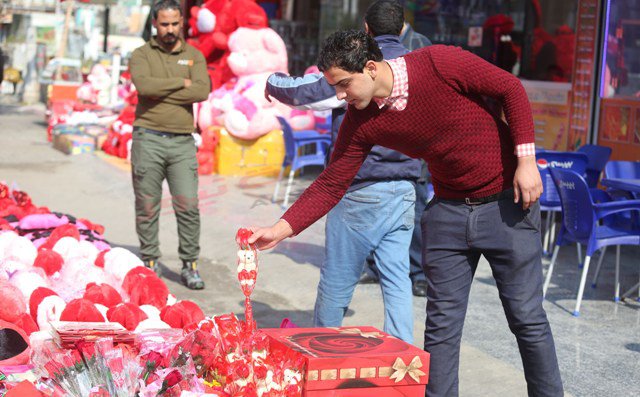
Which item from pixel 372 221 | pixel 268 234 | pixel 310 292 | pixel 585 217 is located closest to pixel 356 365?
pixel 268 234

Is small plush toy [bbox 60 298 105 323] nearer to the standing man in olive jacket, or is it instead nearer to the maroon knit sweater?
the maroon knit sweater

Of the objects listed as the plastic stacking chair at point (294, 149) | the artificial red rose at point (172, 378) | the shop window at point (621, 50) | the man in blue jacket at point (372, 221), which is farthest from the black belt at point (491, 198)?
the plastic stacking chair at point (294, 149)

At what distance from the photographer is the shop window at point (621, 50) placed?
9570 mm

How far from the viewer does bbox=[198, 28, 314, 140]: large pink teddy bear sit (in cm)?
1210

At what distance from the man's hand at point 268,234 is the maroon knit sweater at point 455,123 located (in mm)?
409

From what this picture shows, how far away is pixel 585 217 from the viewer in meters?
6.40

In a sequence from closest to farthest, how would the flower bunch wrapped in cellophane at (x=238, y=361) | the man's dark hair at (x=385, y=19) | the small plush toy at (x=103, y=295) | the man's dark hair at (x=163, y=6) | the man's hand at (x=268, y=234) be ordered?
the flower bunch wrapped in cellophane at (x=238, y=361) < the man's hand at (x=268, y=234) < the small plush toy at (x=103, y=295) < the man's dark hair at (x=385, y=19) < the man's dark hair at (x=163, y=6)

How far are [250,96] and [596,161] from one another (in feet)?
16.7

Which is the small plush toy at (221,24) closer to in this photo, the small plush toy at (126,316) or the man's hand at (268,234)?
the small plush toy at (126,316)

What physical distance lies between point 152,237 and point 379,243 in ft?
9.02

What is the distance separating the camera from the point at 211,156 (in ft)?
40.7

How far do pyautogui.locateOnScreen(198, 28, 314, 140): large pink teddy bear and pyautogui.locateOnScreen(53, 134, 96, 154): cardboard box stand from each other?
9.80ft

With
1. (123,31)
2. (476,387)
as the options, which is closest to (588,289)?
(476,387)

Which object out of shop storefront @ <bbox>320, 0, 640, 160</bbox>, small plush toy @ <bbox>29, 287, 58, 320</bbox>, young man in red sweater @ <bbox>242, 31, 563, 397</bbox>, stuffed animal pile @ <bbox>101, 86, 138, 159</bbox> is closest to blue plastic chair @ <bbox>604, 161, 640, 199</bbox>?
shop storefront @ <bbox>320, 0, 640, 160</bbox>
